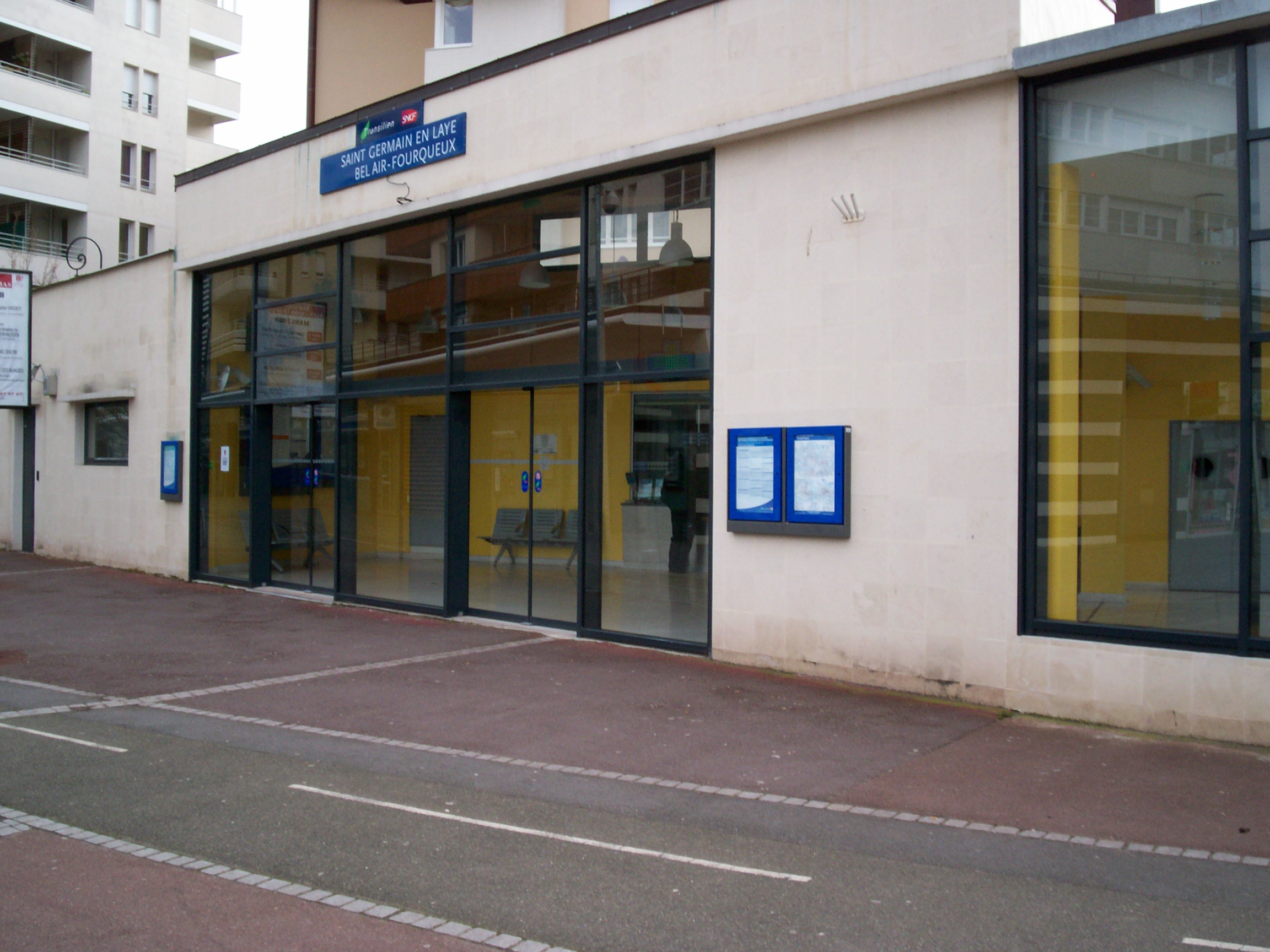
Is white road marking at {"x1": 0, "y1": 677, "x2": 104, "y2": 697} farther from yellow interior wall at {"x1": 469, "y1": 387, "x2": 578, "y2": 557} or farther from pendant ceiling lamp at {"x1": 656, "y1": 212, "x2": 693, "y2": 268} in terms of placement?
pendant ceiling lamp at {"x1": 656, "y1": 212, "x2": 693, "y2": 268}

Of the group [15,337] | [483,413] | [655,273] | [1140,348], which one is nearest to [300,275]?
[483,413]

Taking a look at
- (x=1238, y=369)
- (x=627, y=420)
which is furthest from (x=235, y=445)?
(x=1238, y=369)

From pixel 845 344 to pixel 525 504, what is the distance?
192 inches

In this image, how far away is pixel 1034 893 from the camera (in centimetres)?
504

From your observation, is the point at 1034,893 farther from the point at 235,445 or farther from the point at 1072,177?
the point at 235,445

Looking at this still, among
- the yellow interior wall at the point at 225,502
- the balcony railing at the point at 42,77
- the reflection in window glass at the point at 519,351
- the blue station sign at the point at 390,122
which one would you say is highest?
the balcony railing at the point at 42,77

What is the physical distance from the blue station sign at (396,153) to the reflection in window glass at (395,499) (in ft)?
9.65

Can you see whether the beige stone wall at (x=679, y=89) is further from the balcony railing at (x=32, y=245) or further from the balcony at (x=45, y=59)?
the balcony at (x=45, y=59)

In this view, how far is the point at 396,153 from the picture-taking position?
46.5ft

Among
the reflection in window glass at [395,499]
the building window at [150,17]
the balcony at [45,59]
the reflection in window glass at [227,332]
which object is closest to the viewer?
the reflection in window glass at [395,499]

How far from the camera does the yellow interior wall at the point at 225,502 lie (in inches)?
689

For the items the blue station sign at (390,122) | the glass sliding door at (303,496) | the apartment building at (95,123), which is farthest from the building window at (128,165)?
the blue station sign at (390,122)

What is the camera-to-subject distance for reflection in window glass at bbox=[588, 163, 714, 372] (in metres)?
11.2

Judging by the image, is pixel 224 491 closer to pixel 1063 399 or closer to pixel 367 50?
pixel 367 50
